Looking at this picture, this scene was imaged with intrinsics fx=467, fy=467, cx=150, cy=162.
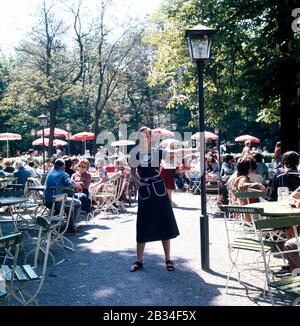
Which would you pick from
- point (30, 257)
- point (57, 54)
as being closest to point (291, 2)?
point (30, 257)

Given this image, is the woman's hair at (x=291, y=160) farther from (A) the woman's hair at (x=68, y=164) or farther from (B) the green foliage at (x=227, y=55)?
A: (B) the green foliage at (x=227, y=55)

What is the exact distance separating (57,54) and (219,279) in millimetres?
23702

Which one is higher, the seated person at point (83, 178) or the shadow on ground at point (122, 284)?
the seated person at point (83, 178)

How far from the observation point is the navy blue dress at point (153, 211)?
6.03m

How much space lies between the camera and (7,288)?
4.09 m

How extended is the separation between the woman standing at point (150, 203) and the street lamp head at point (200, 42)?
1.33 metres

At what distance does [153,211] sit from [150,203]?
0.11 m

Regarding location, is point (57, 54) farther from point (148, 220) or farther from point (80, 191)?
point (148, 220)

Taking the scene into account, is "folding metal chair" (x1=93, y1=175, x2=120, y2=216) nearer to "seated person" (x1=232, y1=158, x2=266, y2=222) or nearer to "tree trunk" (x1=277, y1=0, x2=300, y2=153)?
"seated person" (x1=232, y1=158, x2=266, y2=222)

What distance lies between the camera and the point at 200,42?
645 centimetres

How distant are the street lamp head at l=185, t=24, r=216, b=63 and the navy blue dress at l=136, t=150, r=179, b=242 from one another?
1.51 meters

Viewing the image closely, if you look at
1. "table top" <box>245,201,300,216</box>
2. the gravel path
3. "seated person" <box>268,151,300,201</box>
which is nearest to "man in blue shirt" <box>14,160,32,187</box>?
the gravel path

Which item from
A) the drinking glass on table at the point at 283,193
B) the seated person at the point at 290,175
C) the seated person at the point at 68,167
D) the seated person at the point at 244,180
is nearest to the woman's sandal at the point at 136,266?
the seated person at the point at 244,180
